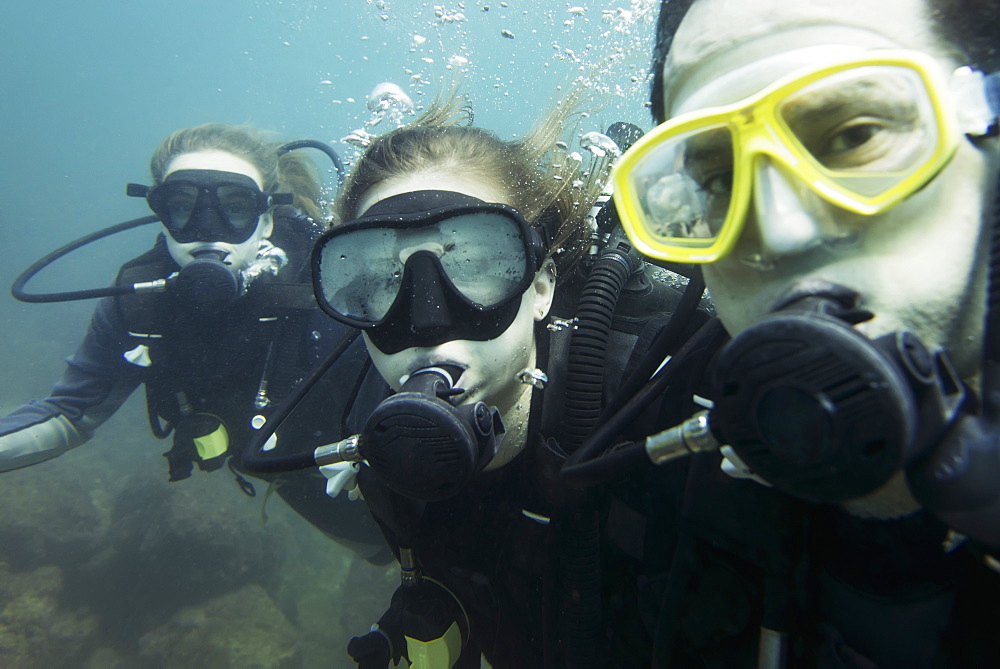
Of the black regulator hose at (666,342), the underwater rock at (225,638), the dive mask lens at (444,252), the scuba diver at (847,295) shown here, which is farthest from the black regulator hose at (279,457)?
the underwater rock at (225,638)

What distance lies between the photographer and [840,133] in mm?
1006

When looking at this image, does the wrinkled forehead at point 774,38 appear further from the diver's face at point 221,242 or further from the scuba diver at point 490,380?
the diver's face at point 221,242

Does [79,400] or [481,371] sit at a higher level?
[481,371]

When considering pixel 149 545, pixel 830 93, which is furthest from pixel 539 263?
pixel 149 545

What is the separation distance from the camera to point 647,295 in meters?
2.44

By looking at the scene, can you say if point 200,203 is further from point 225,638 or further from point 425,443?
point 225,638

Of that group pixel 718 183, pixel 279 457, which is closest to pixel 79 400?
pixel 279 457

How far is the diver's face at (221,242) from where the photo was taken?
454 centimetres

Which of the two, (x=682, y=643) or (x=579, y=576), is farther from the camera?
(x=579, y=576)

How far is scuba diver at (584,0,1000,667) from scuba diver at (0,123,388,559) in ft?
11.8

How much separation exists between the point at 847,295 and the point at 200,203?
4.97 meters

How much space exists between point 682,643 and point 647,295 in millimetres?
1464

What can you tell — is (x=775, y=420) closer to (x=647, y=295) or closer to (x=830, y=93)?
(x=830, y=93)

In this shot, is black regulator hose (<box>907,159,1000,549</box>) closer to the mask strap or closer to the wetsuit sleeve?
the mask strap
